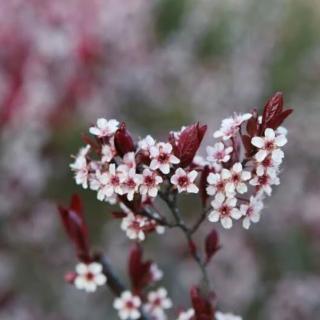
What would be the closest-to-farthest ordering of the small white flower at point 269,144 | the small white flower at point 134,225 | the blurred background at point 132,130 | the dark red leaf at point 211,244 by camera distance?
1. the small white flower at point 269,144
2. the small white flower at point 134,225
3. the dark red leaf at point 211,244
4. the blurred background at point 132,130

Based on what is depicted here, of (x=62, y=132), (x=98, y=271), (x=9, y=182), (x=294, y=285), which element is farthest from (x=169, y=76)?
(x=98, y=271)

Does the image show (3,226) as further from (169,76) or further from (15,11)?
(169,76)

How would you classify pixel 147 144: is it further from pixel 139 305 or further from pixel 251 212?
pixel 139 305

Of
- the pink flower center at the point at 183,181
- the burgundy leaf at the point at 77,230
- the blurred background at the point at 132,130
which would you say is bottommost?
the pink flower center at the point at 183,181

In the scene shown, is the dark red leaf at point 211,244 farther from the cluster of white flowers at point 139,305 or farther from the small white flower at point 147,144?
the small white flower at point 147,144

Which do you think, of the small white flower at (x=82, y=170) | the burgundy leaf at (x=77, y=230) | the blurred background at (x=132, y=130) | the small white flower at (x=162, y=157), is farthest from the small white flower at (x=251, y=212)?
the blurred background at (x=132, y=130)
